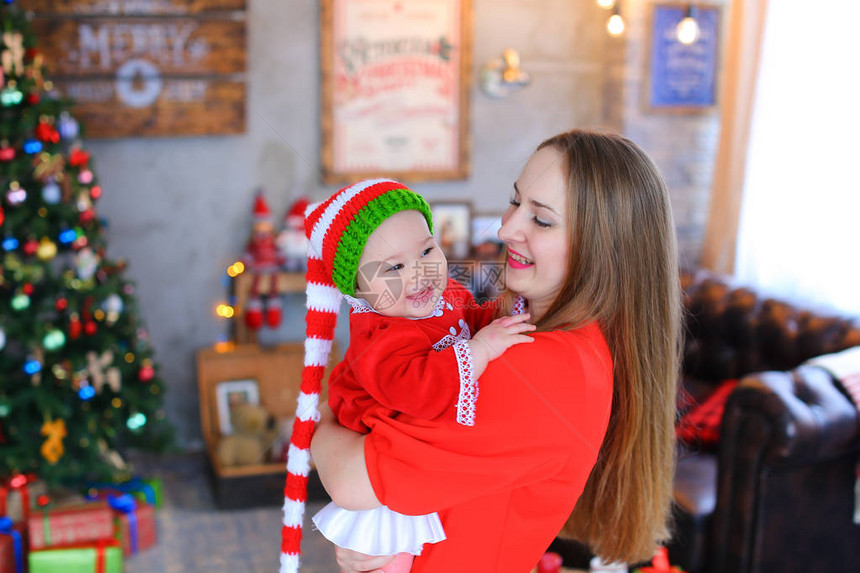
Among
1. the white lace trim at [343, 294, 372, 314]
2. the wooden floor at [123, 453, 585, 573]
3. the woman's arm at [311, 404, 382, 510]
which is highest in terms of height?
the white lace trim at [343, 294, 372, 314]

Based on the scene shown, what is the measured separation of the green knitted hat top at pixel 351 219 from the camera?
4.07 feet

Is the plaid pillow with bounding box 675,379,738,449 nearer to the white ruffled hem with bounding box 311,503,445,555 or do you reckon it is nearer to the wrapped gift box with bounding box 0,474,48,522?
the white ruffled hem with bounding box 311,503,445,555

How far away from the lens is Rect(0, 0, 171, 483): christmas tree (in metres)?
2.79

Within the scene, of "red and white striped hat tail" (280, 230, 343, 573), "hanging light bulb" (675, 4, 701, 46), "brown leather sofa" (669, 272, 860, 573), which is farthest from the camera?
Answer: "hanging light bulb" (675, 4, 701, 46)

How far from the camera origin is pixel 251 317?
3.59 meters

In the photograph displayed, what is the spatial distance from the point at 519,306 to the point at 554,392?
0.31 m

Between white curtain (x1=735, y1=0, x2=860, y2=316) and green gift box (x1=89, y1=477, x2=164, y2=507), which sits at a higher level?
white curtain (x1=735, y1=0, x2=860, y2=316)

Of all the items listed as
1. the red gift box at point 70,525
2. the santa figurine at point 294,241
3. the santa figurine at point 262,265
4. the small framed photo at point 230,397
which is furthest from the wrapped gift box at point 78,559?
the santa figurine at point 294,241

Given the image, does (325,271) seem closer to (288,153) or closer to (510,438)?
(510,438)

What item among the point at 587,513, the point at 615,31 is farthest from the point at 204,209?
the point at 587,513

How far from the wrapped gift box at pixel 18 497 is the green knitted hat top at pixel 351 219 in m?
2.35

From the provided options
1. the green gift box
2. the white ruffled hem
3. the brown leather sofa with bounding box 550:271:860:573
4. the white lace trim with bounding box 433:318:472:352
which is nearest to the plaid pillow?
the brown leather sofa with bounding box 550:271:860:573

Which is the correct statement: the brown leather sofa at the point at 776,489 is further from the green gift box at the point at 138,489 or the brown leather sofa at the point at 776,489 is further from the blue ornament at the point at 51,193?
the blue ornament at the point at 51,193

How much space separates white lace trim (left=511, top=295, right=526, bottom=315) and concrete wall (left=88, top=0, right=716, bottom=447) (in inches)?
85.2
